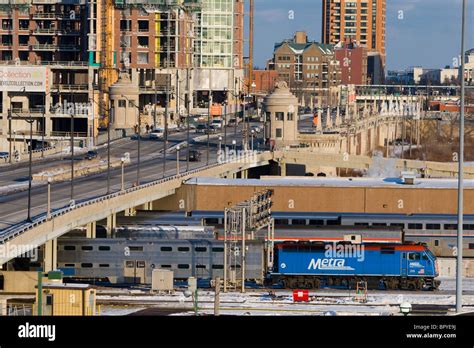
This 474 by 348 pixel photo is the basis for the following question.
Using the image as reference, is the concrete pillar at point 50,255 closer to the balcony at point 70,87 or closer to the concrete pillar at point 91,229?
the concrete pillar at point 91,229

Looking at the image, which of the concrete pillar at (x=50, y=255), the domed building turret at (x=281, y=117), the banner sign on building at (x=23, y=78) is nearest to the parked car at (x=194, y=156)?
the domed building turret at (x=281, y=117)

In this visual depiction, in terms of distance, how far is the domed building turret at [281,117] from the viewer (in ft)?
312

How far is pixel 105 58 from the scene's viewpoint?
120188 mm

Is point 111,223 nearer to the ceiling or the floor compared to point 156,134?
nearer to the floor

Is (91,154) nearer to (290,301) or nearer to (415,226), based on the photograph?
(415,226)

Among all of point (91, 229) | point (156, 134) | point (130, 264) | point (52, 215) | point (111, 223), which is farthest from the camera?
point (156, 134)

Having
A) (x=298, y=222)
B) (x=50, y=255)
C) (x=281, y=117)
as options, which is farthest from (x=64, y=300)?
(x=281, y=117)

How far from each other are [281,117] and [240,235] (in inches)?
1840

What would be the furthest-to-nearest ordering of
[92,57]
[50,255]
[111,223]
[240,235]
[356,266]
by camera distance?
1. [92,57]
2. [111,223]
3. [240,235]
4. [356,266]
5. [50,255]

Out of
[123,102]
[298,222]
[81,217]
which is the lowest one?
[298,222]

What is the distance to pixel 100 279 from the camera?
161 ft

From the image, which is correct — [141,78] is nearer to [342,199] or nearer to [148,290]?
[342,199]

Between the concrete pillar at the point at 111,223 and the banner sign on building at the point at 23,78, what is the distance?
191 feet
